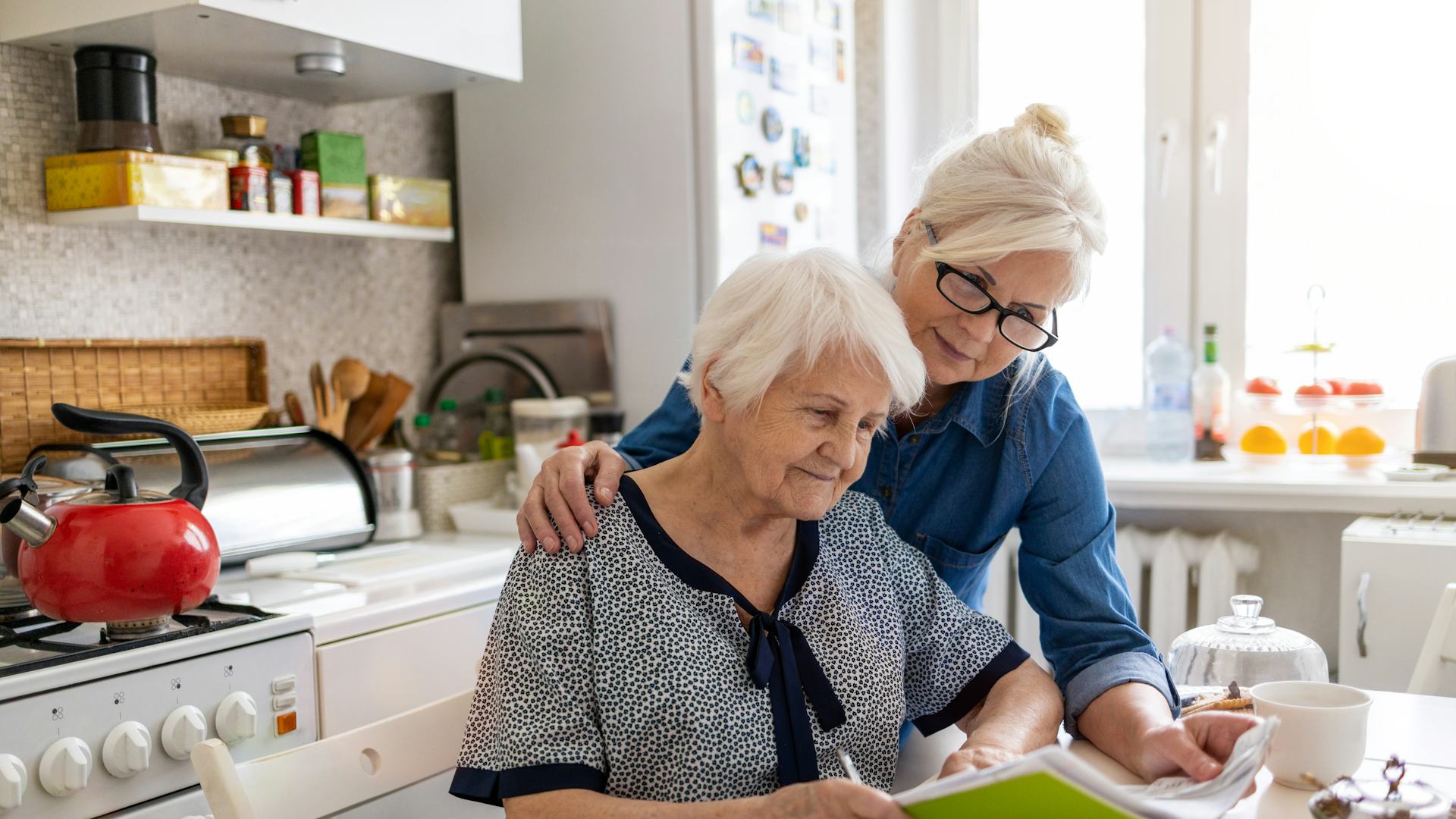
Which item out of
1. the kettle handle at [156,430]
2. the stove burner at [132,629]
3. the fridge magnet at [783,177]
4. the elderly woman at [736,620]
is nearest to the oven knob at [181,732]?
the stove burner at [132,629]

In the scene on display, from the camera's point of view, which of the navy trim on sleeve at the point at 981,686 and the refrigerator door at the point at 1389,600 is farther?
the refrigerator door at the point at 1389,600

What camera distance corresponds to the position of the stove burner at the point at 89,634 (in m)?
1.43

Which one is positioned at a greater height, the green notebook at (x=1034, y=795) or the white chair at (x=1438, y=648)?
the green notebook at (x=1034, y=795)

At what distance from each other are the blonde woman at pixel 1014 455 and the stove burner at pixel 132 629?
0.65 m

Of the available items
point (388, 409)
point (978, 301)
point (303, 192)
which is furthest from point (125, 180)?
point (978, 301)

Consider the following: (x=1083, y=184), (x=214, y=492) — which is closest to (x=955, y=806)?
(x=1083, y=184)

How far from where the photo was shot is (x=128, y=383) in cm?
209

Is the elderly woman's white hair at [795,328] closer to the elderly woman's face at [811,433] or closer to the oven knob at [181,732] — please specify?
the elderly woman's face at [811,433]

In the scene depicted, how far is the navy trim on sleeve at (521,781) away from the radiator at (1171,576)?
1571 millimetres

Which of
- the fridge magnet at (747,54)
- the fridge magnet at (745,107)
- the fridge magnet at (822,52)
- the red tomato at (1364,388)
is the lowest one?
the red tomato at (1364,388)

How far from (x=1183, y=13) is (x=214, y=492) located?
2.25m

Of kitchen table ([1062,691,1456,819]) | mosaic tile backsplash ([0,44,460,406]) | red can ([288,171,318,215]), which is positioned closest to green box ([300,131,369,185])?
red can ([288,171,318,215])

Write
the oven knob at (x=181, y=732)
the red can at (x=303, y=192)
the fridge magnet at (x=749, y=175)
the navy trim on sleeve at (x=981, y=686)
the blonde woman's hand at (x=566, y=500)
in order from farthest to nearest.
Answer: the fridge magnet at (x=749, y=175), the red can at (x=303, y=192), the oven knob at (x=181, y=732), the navy trim on sleeve at (x=981, y=686), the blonde woman's hand at (x=566, y=500)

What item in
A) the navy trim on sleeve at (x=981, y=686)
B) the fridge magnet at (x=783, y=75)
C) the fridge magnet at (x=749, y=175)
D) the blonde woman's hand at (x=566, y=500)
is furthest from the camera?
the fridge magnet at (x=783, y=75)
